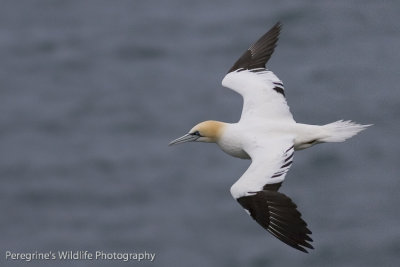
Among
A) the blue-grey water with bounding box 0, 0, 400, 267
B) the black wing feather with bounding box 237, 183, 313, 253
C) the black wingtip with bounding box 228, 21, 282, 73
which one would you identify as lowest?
the black wing feather with bounding box 237, 183, 313, 253

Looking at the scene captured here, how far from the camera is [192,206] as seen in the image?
23.9 metres

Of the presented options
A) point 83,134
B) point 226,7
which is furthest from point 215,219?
point 226,7

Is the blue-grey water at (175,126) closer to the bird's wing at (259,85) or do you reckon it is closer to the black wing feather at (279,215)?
the bird's wing at (259,85)

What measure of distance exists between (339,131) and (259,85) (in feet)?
5.63

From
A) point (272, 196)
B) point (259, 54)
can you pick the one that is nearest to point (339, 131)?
point (272, 196)

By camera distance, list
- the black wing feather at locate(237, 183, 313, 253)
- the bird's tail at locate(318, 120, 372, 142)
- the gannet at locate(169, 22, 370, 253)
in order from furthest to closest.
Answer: the bird's tail at locate(318, 120, 372, 142) → the gannet at locate(169, 22, 370, 253) → the black wing feather at locate(237, 183, 313, 253)

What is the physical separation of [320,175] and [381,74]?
367 centimetres

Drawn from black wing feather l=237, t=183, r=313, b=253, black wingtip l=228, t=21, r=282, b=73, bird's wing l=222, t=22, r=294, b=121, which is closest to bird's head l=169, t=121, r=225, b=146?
bird's wing l=222, t=22, r=294, b=121

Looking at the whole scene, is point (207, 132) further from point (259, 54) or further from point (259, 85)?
point (259, 54)

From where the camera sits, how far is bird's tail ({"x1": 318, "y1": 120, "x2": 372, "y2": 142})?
14547 mm

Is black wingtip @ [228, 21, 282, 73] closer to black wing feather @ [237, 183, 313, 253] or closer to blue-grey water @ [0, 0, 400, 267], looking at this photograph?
black wing feather @ [237, 183, 313, 253]

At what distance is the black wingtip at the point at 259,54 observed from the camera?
1662 centimetres

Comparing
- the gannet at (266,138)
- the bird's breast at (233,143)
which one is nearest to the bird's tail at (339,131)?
the gannet at (266,138)

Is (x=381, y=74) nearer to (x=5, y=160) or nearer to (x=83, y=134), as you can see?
(x=83, y=134)
